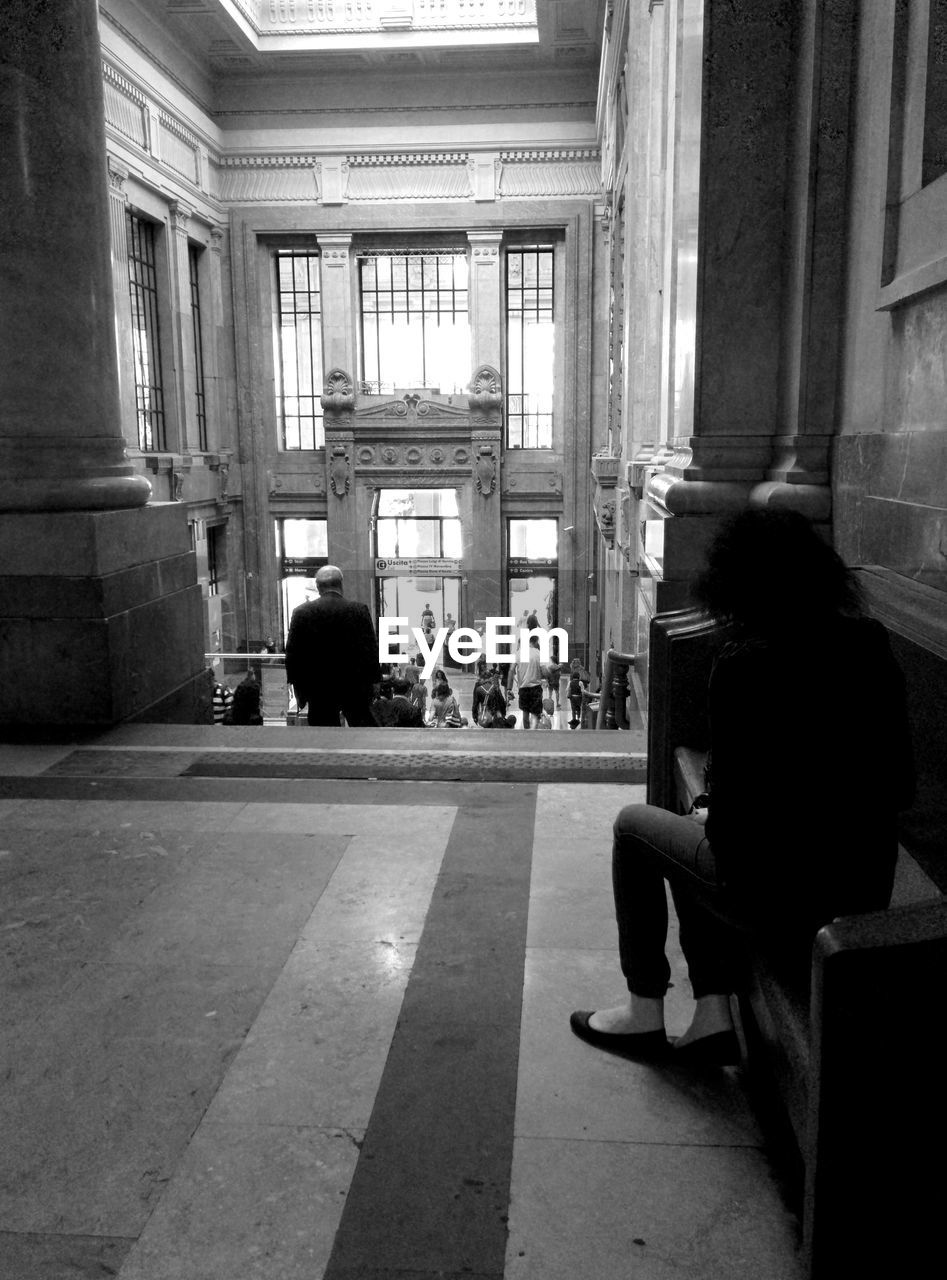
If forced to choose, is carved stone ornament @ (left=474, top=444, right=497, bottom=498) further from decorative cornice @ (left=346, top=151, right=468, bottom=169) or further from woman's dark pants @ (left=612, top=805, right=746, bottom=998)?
woman's dark pants @ (left=612, top=805, right=746, bottom=998)

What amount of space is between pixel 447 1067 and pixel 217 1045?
530 mm

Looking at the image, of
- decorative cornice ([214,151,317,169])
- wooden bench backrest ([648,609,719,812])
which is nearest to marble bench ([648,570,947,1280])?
wooden bench backrest ([648,609,719,812])

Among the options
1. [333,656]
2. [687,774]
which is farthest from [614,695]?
[687,774]

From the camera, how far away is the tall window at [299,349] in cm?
2308

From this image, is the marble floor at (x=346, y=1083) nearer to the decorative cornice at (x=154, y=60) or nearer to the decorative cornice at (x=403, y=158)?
the decorative cornice at (x=154, y=60)

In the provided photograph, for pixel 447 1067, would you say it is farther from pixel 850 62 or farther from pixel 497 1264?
pixel 850 62

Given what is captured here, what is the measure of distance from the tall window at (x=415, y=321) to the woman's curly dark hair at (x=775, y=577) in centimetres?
2141

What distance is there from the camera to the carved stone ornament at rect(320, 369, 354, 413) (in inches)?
882

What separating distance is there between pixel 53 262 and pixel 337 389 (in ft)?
56.0

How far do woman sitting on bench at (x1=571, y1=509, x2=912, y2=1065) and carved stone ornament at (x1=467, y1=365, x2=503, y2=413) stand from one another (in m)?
20.7

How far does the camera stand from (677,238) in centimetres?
620

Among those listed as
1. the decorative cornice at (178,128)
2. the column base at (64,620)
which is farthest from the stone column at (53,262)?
the decorative cornice at (178,128)

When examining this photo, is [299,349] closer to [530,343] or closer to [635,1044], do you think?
[530,343]

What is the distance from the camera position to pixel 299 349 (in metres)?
23.3
